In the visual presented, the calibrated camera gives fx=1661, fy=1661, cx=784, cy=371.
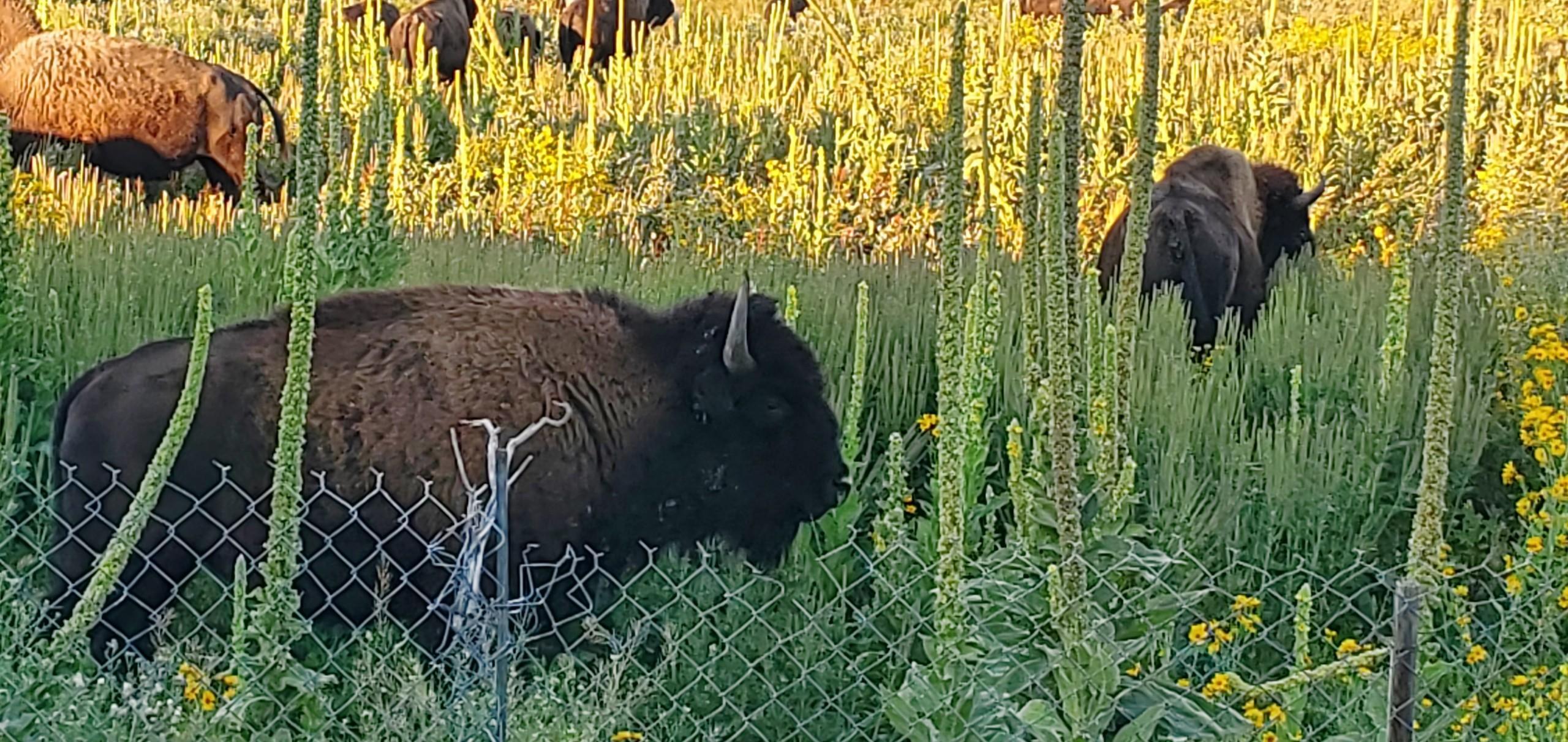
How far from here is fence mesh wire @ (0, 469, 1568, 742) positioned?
321 cm

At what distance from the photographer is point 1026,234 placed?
3268 millimetres

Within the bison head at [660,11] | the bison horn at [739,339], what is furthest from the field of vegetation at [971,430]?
the bison head at [660,11]

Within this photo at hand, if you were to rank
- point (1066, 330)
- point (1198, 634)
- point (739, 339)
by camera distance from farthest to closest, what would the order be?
1. point (739, 339)
2. point (1198, 634)
3. point (1066, 330)

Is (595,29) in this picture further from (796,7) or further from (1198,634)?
(1198,634)

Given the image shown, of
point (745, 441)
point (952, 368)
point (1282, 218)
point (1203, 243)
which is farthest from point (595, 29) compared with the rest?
point (952, 368)

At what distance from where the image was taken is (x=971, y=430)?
170 inches

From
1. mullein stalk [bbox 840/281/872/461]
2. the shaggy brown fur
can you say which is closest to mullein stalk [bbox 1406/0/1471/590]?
mullein stalk [bbox 840/281/872/461]

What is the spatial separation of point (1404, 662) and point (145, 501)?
244 cm

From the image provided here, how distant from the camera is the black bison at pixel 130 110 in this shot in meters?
11.8

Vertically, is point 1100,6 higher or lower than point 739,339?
higher

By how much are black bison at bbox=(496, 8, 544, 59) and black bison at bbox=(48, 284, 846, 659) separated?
12726 millimetres

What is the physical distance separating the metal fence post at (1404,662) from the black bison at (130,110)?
10.0m

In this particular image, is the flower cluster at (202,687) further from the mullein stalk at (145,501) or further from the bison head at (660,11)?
the bison head at (660,11)

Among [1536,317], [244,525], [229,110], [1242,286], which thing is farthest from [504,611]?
[229,110]
